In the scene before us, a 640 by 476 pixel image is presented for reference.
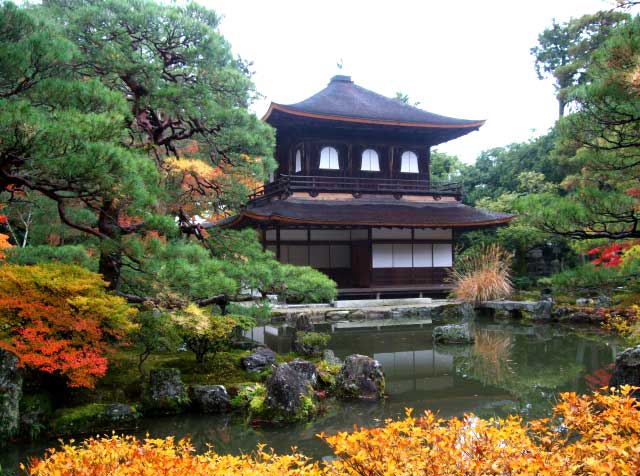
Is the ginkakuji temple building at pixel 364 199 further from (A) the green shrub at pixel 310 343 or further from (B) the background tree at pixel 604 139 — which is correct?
(B) the background tree at pixel 604 139

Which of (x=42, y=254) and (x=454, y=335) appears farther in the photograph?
(x=454, y=335)

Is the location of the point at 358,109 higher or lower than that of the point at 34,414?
higher

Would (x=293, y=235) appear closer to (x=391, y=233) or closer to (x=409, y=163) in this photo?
(x=391, y=233)

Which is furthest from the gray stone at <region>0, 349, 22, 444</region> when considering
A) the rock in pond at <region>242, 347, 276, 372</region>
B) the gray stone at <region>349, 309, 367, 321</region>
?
the gray stone at <region>349, 309, 367, 321</region>

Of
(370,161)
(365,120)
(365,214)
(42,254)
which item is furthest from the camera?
(370,161)

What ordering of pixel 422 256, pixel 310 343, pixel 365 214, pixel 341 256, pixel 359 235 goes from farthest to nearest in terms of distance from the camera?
pixel 341 256
pixel 359 235
pixel 422 256
pixel 365 214
pixel 310 343

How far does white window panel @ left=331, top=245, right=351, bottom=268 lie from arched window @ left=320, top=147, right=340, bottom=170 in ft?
9.42

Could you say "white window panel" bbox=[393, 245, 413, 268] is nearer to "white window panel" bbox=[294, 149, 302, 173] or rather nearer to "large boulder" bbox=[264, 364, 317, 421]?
"white window panel" bbox=[294, 149, 302, 173]

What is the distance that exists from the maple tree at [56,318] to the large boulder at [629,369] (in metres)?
5.63

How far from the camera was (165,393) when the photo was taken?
22.3ft

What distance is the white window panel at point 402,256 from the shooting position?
1852cm

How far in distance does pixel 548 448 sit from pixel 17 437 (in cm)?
526

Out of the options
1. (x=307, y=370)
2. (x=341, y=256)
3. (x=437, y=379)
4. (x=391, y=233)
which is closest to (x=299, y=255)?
(x=341, y=256)

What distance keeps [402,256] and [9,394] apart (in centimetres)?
1436
